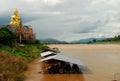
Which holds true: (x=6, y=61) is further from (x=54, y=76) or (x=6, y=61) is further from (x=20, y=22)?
(x=20, y=22)

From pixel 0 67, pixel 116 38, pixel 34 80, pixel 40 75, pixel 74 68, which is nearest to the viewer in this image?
pixel 0 67

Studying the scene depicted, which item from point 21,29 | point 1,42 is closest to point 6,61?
point 1,42

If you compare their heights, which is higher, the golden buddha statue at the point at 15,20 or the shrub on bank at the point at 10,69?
the golden buddha statue at the point at 15,20

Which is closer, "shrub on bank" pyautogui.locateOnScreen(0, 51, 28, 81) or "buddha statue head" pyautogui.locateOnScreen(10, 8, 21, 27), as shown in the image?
"shrub on bank" pyautogui.locateOnScreen(0, 51, 28, 81)

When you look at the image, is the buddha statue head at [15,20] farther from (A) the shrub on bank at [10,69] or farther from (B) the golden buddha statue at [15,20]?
(A) the shrub on bank at [10,69]

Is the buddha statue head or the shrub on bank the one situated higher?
the buddha statue head

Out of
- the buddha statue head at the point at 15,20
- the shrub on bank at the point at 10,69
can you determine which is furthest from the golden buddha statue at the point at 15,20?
the shrub on bank at the point at 10,69

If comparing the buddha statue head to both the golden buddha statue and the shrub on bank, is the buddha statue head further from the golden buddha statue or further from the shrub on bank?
the shrub on bank

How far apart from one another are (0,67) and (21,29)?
134 ft

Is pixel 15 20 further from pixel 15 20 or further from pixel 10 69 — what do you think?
pixel 10 69

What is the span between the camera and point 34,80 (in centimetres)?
2298

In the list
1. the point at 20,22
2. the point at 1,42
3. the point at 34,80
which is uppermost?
the point at 20,22

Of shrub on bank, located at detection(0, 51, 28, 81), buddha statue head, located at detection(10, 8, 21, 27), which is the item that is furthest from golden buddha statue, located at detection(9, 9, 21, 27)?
shrub on bank, located at detection(0, 51, 28, 81)

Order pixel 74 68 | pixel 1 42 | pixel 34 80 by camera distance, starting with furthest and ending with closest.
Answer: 1. pixel 1 42
2. pixel 74 68
3. pixel 34 80
